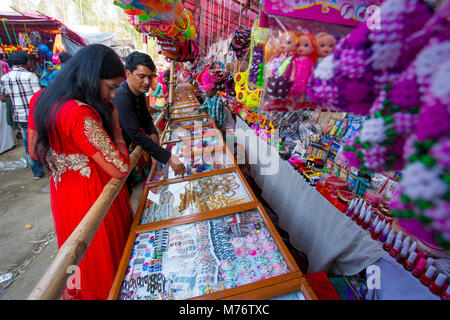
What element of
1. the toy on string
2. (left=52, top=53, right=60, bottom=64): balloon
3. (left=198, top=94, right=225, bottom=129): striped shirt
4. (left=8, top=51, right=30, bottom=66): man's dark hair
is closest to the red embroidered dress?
the toy on string

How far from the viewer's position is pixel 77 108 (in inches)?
43.8

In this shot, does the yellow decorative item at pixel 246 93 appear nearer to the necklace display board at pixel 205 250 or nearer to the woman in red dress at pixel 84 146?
the necklace display board at pixel 205 250

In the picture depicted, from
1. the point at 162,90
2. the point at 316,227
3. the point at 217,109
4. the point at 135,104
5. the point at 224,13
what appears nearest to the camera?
the point at 316,227

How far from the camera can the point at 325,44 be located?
28.4 inches

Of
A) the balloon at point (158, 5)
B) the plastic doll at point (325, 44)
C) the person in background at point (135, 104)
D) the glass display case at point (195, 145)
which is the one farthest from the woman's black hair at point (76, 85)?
the glass display case at point (195, 145)

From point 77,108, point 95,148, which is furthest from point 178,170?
point 77,108

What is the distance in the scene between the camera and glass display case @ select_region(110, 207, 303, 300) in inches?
36.6

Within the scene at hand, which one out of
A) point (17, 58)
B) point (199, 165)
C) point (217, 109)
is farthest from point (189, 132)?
point (17, 58)

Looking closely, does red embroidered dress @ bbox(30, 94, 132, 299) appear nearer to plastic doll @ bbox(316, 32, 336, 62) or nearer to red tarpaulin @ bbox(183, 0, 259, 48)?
plastic doll @ bbox(316, 32, 336, 62)

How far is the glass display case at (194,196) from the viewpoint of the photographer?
1.47 m

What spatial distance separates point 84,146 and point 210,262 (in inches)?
37.1

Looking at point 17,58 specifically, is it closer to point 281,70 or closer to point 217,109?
point 217,109
